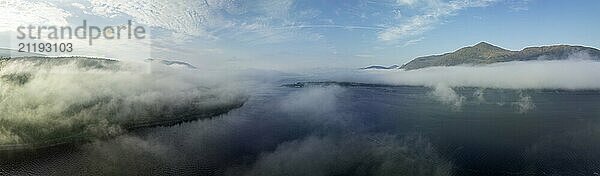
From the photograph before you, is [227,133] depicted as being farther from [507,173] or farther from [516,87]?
[516,87]

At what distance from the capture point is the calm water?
88.7 ft

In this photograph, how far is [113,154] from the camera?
34.4 metres

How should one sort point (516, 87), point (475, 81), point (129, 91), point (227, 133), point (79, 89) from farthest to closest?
point (475, 81), point (516, 87), point (129, 91), point (79, 89), point (227, 133)

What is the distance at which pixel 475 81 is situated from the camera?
4432 inches

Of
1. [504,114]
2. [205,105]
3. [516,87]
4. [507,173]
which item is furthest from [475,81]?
[507,173]

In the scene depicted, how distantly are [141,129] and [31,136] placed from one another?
11.1 m


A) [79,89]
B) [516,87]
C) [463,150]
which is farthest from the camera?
[516,87]

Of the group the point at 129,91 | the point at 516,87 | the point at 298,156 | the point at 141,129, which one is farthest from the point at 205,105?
the point at 516,87

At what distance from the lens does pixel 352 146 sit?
32.7m

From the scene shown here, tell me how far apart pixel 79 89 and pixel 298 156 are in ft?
163

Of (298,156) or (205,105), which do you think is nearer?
(298,156)

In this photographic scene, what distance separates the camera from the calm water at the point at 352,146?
88.7 feet

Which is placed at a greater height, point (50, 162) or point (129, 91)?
point (129, 91)

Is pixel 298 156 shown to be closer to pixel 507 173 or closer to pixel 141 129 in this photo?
pixel 507 173
